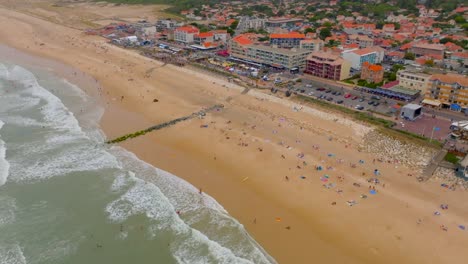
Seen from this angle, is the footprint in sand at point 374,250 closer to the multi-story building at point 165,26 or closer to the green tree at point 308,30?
the green tree at point 308,30

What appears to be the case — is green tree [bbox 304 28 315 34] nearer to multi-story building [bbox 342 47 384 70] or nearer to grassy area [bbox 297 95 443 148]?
multi-story building [bbox 342 47 384 70]

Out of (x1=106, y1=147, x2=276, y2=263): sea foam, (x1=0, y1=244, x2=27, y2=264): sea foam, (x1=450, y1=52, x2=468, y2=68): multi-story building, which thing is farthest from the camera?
(x1=450, y1=52, x2=468, y2=68): multi-story building

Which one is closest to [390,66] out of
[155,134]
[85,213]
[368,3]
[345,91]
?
[345,91]

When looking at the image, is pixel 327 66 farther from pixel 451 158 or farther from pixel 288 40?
pixel 451 158

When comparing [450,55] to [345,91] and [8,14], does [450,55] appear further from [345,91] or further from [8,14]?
[8,14]

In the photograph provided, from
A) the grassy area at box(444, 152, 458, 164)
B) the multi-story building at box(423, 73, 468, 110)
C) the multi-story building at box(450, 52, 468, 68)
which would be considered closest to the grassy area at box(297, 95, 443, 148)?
the grassy area at box(444, 152, 458, 164)

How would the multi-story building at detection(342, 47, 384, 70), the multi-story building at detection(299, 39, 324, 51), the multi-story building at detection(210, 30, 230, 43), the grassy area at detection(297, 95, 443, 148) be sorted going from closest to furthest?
the grassy area at detection(297, 95, 443, 148) < the multi-story building at detection(342, 47, 384, 70) < the multi-story building at detection(299, 39, 324, 51) < the multi-story building at detection(210, 30, 230, 43)
